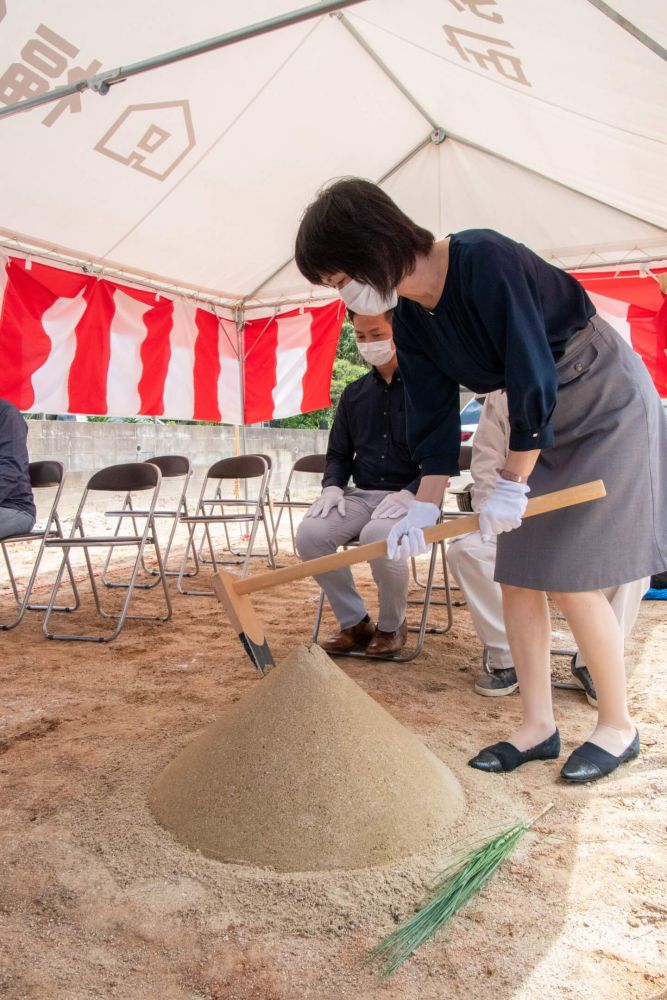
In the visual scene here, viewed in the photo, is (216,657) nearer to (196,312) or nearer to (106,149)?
(106,149)

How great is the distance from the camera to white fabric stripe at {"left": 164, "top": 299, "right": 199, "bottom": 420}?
19.5 feet

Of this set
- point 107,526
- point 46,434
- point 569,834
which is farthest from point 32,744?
point 46,434

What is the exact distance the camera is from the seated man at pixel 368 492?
2.98 meters

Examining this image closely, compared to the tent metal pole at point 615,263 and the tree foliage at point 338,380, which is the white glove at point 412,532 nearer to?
the tent metal pole at point 615,263

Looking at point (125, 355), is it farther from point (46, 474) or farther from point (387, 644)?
point (387, 644)

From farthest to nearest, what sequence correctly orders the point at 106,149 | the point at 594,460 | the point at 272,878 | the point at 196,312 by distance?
the point at 196,312
the point at 106,149
the point at 594,460
the point at 272,878

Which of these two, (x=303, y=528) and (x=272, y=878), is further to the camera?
(x=303, y=528)

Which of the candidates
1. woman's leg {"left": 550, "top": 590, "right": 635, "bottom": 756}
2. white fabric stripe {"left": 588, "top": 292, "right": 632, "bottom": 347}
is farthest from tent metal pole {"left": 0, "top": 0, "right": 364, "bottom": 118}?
white fabric stripe {"left": 588, "top": 292, "right": 632, "bottom": 347}

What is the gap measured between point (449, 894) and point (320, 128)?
4345mm

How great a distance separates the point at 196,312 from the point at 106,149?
215cm

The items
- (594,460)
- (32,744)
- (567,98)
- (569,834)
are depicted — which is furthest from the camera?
(567,98)

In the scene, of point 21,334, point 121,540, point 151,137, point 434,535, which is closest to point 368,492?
point 121,540

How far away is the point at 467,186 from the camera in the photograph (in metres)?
4.95

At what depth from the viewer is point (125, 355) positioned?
18.4 feet
